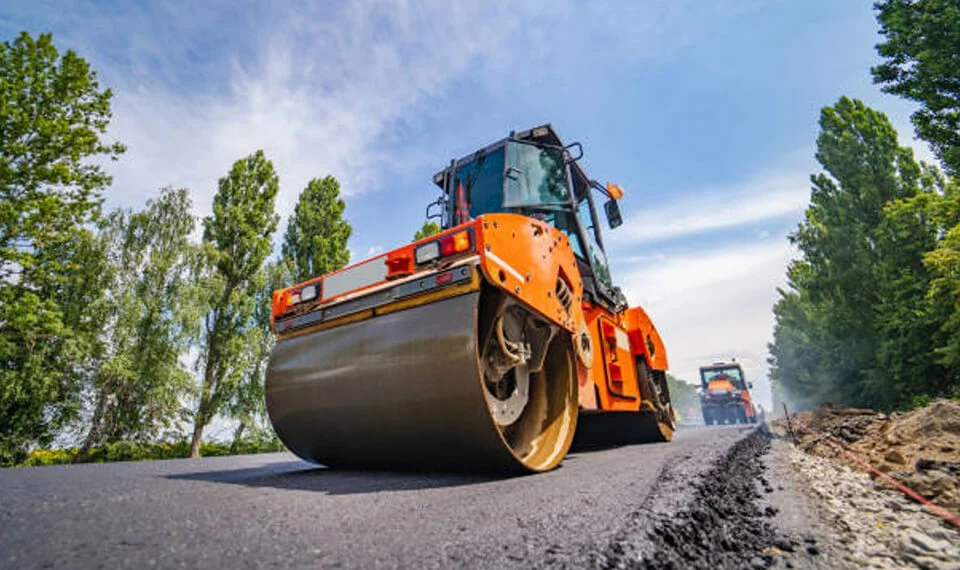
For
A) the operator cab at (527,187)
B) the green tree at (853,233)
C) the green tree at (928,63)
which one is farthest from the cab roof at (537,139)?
the green tree at (853,233)

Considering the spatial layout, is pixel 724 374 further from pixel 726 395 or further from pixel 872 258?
pixel 872 258

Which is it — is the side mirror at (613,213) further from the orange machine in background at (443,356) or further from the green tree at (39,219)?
the green tree at (39,219)

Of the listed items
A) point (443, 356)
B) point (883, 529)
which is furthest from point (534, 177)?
point (883, 529)

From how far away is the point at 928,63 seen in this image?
919 cm

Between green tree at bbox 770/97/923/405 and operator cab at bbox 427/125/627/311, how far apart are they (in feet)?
50.1

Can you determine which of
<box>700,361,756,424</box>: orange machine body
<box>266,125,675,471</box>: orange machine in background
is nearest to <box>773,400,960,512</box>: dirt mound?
<box>266,125,675,471</box>: orange machine in background

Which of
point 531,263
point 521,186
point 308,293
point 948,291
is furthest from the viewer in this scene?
point 948,291

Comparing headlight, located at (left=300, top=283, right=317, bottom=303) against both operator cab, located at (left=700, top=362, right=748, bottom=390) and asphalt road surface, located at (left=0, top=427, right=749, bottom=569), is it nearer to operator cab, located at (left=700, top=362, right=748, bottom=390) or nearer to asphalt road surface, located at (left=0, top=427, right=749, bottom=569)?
asphalt road surface, located at (left=0, top=427, right=749, bottom=569)

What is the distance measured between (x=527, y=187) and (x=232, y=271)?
13329 millimetres

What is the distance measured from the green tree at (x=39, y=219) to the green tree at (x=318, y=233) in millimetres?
6233

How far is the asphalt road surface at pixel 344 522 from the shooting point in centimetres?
105

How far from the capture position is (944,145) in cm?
984

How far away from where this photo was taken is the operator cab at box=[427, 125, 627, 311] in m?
4.34

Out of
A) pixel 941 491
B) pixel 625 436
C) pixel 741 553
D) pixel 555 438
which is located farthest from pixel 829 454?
pixel 741 553
